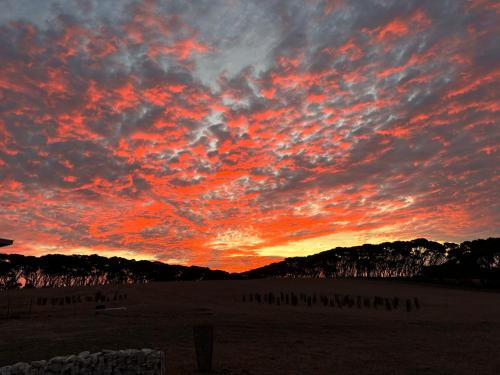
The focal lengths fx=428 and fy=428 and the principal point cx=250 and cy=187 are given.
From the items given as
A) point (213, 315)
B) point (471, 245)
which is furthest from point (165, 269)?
point (213, 315)

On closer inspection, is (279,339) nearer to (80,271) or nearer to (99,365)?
(99,365)

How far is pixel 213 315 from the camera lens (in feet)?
100

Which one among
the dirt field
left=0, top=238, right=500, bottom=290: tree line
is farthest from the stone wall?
left=0, top=238, right=500, bottom=290: tree line

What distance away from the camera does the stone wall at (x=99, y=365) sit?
10.3 meters

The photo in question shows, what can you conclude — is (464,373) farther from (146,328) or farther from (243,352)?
(146,328)

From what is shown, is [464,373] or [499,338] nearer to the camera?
[464,373]

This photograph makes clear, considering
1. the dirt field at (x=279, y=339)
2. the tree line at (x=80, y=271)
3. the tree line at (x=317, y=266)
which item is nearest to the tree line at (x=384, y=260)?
the tree line at (x=317, y=266)

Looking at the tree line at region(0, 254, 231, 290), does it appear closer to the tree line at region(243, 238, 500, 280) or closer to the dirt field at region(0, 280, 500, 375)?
the tree line at region(243, 238, 500, 280)

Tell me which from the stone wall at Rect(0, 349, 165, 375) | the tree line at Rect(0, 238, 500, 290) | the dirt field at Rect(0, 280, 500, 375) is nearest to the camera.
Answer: the stone wall at Rect(0, 349, 165, 375)

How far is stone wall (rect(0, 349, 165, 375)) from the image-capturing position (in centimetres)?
1030

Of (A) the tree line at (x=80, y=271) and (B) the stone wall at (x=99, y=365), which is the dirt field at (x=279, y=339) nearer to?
(B) the stone wall at (x=99, y=365)

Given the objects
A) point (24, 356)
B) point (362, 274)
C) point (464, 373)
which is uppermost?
Result: point (362, 274)

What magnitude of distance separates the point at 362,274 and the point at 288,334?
101639mm

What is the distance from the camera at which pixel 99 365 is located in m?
11.0
